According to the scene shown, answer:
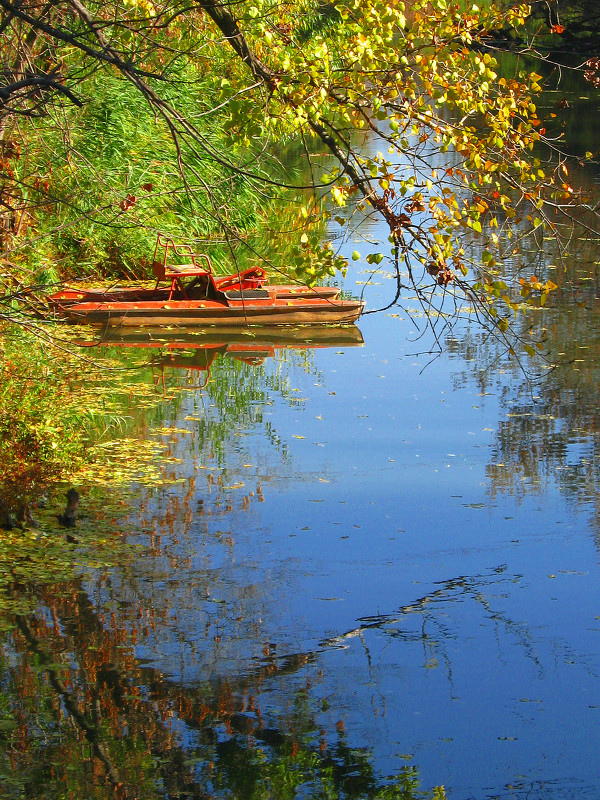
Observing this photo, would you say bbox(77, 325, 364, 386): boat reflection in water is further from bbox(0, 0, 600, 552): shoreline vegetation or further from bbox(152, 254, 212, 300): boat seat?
bbox(0, 0, 600, 552): shoreline vegetation

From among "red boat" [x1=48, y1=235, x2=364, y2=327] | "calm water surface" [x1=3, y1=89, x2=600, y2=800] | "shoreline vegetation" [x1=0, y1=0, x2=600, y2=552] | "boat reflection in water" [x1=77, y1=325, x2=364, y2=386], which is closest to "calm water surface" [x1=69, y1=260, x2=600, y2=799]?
"calm water surface" [x1=3, y1=89, x2=600, y2=800]

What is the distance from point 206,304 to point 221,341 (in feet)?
1.80

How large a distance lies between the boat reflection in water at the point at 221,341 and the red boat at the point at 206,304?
0.11 metres

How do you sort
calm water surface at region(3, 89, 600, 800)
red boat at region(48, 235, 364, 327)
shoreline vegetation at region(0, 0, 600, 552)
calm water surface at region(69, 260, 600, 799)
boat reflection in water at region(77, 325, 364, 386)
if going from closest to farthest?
shoreline vegetation at region(0, 0, 600, 552)
calm water surface at region(3, 89, 600, 800)
calm water surface at region(69, 260, 600, 799)
boat reflection in water at region(77, 325, 364, 386)
red boat at region(48, 235, 364, 327)

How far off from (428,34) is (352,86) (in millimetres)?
484

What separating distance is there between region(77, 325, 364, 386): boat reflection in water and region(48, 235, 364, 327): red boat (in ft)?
0.37

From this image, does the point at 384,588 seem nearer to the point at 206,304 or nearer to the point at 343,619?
the point at 343,619

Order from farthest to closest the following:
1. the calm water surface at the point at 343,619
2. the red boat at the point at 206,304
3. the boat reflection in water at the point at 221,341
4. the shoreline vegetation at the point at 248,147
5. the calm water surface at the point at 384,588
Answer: the red boat at the point at 206,304, the boat reflection in water at the point at 221,341, the calm water surface at the point at 384,588, the calm water surface at the point at 343,619, the shoreline vegetation at the point at 248,147

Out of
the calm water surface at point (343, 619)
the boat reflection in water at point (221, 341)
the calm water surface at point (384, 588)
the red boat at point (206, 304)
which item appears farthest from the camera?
the red boat at point (206, 304)

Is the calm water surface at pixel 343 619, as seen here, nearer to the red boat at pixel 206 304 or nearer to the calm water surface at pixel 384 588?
the calm water surface at pixel 384 588

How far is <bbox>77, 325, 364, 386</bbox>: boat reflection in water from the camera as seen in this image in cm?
1273

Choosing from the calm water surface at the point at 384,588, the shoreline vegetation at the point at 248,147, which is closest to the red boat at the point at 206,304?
the shoreline vegetation at the point at 248,147

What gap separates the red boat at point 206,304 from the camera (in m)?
13.4

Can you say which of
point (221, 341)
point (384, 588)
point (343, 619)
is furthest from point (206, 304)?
point (343, 619)
